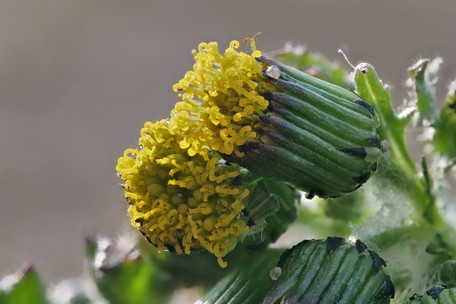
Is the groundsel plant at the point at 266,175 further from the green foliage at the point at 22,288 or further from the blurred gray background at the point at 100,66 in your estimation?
the blurred gray background at the point at 100,66

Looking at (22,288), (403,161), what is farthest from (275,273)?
(22,288)

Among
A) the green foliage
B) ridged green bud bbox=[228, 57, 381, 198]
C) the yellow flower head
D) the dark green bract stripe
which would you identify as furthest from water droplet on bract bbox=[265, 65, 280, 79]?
the green foliage

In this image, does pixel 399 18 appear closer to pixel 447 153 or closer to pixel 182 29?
pixel 182 29

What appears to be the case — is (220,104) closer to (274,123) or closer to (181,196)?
(274,123)

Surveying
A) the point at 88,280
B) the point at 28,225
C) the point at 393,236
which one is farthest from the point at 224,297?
the point at 28,225

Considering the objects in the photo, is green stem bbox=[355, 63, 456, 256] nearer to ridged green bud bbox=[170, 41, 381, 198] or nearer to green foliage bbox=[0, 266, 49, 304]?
ridged green bud bbox=[170, 41, 381, 198]

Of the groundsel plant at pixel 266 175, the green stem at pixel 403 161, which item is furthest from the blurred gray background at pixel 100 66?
the groundsel plant at pixel 266 175
